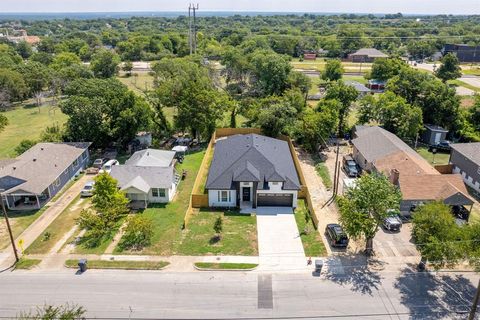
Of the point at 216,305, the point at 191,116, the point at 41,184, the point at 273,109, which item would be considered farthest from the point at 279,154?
the point at 41,184

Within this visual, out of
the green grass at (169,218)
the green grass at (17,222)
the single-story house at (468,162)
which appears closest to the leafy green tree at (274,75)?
the green grass at (169,218)

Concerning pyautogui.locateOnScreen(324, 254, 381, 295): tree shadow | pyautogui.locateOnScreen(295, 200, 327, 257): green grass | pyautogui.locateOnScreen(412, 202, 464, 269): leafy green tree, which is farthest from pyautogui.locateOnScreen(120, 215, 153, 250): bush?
pyautogui.locateOnScreen(412, 202, 464, 269): leafy green tree

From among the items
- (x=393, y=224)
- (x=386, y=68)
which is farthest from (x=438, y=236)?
(x=386, y=68)

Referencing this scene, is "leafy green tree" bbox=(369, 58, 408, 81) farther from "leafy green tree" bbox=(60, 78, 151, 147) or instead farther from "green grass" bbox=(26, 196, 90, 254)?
"green grass" bbox=(26, 196, 90, 254)

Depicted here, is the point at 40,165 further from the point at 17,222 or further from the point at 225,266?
the point at 225,266

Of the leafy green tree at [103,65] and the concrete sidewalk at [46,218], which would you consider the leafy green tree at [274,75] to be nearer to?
the concrete sidewalk at [46,218]
